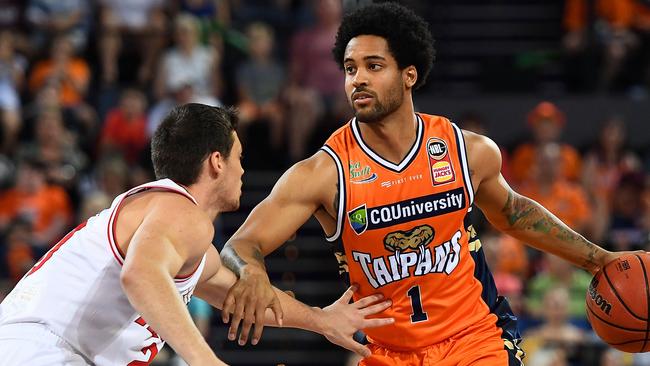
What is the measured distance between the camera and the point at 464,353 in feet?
17.8

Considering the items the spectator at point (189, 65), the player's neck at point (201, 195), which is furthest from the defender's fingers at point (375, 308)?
the spectator at point (189, 65)

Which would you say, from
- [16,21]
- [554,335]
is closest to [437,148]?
[554,335]

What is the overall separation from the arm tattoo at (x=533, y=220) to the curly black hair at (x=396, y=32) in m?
0.83

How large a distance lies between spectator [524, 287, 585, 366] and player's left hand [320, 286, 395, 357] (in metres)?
4.07

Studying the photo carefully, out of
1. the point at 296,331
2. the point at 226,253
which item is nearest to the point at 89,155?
the point at 296,331

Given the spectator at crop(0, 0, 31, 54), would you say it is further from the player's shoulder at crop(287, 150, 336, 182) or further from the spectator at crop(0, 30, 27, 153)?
the player's shoulder at crop(287, 150, 336, 182)

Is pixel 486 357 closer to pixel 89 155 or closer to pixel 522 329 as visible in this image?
pixel 522 329

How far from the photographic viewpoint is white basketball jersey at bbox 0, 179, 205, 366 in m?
4.34

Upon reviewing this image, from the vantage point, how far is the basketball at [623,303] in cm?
570

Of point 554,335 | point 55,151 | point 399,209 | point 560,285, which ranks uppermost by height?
point 399,209

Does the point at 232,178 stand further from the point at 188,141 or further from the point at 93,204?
the point at 93,204

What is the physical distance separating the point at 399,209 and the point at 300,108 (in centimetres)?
631

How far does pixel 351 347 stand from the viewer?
17.1 ft

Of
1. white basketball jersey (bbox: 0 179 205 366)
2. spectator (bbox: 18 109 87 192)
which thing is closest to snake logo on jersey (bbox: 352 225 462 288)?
white basketball jersey (bbox: 0 179 205 366)
